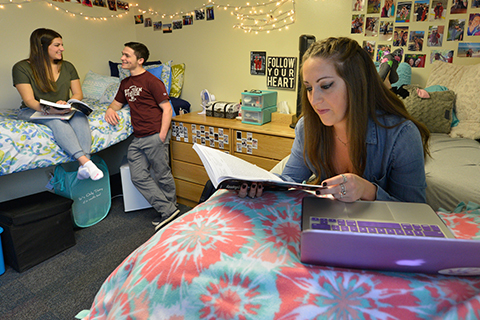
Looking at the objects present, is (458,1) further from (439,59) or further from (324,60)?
(324,60)

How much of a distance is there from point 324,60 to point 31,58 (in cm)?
220

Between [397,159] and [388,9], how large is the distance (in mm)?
1577

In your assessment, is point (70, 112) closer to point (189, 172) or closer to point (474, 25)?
point (189, 172)

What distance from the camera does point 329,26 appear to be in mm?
2287

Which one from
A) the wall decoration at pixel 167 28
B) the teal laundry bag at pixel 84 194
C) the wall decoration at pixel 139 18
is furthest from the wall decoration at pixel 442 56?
the wall decoration at pixel 139 18

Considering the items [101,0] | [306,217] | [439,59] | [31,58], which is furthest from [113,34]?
[306,217]

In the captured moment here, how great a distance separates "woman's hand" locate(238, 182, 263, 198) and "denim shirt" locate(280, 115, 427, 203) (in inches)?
15.5

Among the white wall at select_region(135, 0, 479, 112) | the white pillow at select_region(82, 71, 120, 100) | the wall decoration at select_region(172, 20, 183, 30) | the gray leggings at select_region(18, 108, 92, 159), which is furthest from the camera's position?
the wall decoration at select_region(172, 20, 183, 30)

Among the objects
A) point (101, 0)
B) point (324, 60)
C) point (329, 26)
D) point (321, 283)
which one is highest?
point (101, 0)

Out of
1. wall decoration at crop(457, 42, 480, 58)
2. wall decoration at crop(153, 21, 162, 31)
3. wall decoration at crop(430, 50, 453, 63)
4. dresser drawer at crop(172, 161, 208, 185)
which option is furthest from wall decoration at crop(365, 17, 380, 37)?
wall decoration at crop(153, 21, 162, 31)

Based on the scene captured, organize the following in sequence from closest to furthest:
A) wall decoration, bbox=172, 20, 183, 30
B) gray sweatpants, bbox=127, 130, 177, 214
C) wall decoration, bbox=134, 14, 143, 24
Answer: gray sweatpants, bbox=127, 130, 177, 214, wall decoration, bbox=172, 20, 183, 30, wall decoration, bbox=134, 14, 143, 24

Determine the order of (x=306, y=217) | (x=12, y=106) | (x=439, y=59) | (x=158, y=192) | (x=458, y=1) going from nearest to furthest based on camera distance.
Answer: (x=306, y=217), (x=458, y=1), (x=439, y=59), (x=158, y=192), (x=12, y=106)

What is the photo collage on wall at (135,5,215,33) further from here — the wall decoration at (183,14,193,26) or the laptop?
the laptop

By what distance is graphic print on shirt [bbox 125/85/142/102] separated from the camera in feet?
7.67
